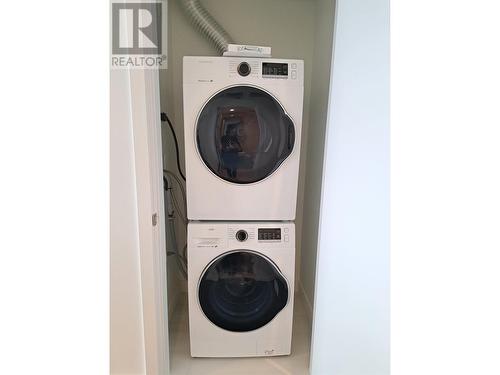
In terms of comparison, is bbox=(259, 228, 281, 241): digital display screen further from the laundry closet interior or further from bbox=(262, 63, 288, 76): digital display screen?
bbox=(262, 63, 288, 76): digital display screen

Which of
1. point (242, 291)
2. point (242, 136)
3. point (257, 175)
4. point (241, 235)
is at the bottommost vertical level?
point (242, 291)

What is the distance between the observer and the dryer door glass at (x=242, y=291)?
5.15 feet

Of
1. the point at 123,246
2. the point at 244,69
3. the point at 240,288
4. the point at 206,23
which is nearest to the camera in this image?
the point at 123,246

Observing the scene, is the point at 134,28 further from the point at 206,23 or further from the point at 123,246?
the point at 206,23

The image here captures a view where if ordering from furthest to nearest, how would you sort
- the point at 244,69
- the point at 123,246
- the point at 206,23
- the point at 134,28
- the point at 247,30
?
the point at 247,30 < the point at 206,23 < the point at 244,69 < the point at 123,246 < the point at 134,28

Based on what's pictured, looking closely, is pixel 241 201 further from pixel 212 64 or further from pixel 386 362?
pixel 386 362

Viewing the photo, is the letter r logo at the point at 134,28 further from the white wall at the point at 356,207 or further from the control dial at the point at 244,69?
the white wall at the point at 356,207

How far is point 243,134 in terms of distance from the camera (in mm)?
1534

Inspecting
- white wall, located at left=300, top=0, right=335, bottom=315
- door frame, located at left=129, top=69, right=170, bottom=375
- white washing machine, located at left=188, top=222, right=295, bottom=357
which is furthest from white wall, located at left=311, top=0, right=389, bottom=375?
door frame, located at left=129, top=69, right=170, bottom=375

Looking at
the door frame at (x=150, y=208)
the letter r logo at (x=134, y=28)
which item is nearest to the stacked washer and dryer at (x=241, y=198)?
the door frame at (x=150, y=208)

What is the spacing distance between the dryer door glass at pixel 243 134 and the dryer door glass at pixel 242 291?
48 centimetres

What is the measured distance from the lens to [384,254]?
3.77 feet

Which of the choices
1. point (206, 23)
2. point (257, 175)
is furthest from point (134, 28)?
point (206, 23)

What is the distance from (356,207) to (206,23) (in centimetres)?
157
